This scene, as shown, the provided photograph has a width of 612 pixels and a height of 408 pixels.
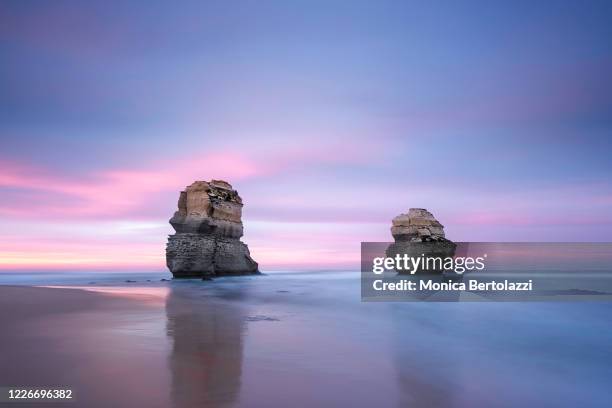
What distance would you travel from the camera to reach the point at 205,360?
23.5 feet

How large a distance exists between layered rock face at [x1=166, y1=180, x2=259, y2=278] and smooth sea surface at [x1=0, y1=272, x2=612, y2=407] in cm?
2886

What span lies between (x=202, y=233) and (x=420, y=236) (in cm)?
2630

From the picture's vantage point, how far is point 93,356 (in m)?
7.08

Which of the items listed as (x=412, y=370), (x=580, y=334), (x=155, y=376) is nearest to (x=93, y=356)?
(x=155, y=376)

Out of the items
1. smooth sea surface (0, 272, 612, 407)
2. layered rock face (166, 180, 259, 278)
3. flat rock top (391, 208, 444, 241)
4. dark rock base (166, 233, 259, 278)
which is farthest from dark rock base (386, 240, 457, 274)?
smooth sea surface (0, 272, 612, 407)

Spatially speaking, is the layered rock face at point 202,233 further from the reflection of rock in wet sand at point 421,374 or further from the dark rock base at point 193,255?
the reflection of rock in wet sand at point 421,374

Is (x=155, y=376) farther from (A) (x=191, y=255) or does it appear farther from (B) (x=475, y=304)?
(A) (x=191, y=255)

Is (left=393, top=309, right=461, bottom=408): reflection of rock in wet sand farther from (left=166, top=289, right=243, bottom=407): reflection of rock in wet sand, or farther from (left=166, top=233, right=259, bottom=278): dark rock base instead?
(left=166, top=233, right=259, bottom=278): dark rock base

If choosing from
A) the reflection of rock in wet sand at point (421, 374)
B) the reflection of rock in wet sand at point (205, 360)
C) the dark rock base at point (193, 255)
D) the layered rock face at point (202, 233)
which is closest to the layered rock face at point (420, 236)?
the layered rock face at point (202, 233)

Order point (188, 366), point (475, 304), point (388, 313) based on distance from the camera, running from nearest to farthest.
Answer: point (188, 366) → point (388, 313) → point (475, 304)

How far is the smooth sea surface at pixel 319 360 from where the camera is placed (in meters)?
5.65

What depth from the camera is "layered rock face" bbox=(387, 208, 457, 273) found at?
46.6 m

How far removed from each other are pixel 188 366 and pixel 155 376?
2.28ft

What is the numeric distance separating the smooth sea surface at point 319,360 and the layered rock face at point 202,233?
28861mm
